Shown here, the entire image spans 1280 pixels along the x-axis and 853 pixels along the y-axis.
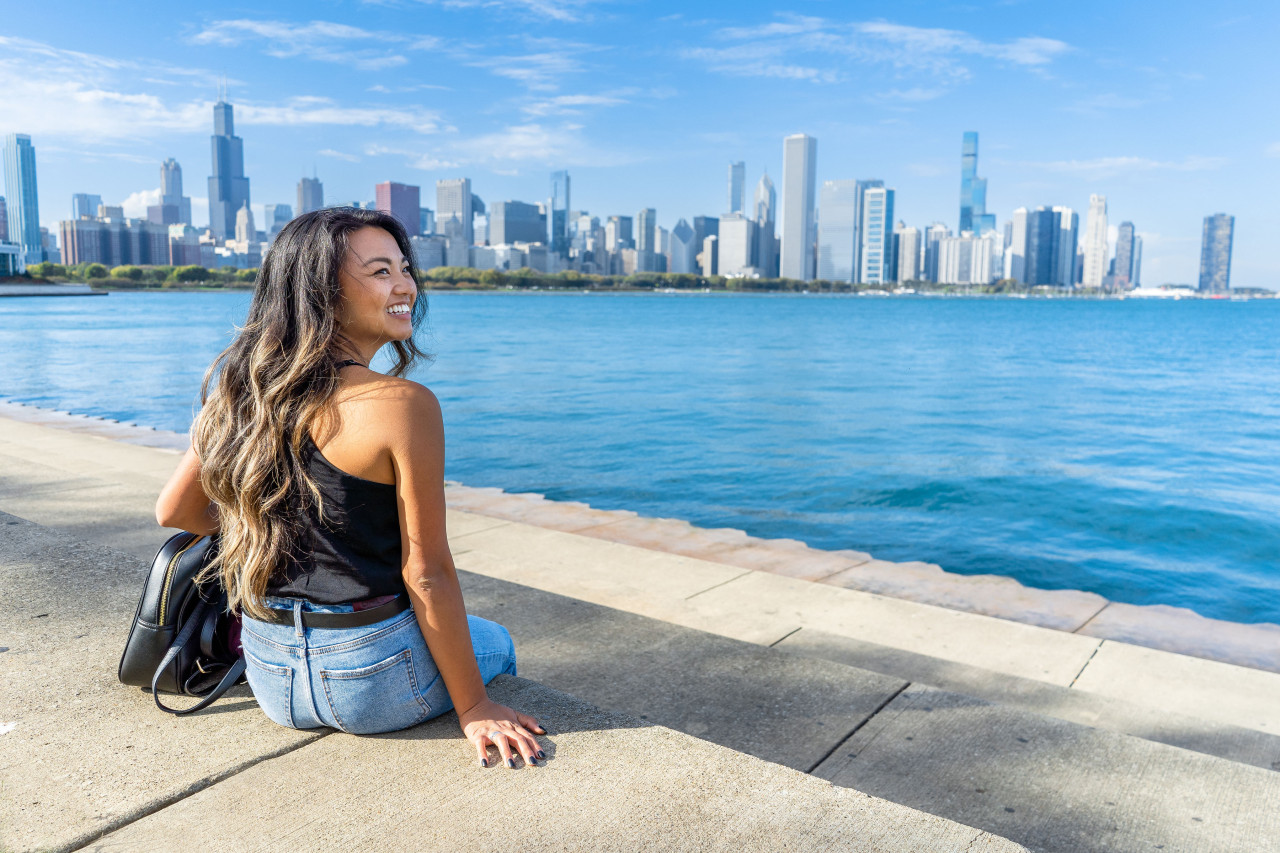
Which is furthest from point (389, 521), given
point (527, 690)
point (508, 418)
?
point (508, 418)

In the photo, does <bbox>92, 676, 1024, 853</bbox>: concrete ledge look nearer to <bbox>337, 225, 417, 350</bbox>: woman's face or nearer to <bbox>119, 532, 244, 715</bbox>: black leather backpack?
<bbox>119, 532, 244, 715</bbox>: black leather backpack

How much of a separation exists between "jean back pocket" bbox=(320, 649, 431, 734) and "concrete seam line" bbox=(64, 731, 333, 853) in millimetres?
178

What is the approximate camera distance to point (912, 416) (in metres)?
23.6

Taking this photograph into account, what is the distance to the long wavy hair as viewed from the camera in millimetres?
2262

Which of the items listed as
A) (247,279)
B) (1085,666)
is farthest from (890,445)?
(247,279)

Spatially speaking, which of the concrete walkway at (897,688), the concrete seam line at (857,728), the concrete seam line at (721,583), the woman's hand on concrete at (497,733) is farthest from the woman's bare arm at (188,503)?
the concrete seam line at (721,583)

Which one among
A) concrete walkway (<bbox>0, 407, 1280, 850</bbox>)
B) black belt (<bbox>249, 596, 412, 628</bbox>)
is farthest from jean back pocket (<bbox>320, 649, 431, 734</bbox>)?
concrete walkway (<bbox>0, 407, 1280, 850</bbox>)

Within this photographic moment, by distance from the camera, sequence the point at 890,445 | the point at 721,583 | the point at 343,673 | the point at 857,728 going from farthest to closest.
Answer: the point at 890,445 < the point at 721,583 < the point at 857,728 < the point at 343,673

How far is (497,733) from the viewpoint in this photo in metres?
2.44

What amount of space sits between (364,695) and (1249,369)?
175 ft

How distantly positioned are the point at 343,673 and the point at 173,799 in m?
0.52

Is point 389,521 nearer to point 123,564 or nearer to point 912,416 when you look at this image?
point 123,564

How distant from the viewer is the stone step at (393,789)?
2.14m

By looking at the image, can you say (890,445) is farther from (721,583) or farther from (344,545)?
(344,545)
